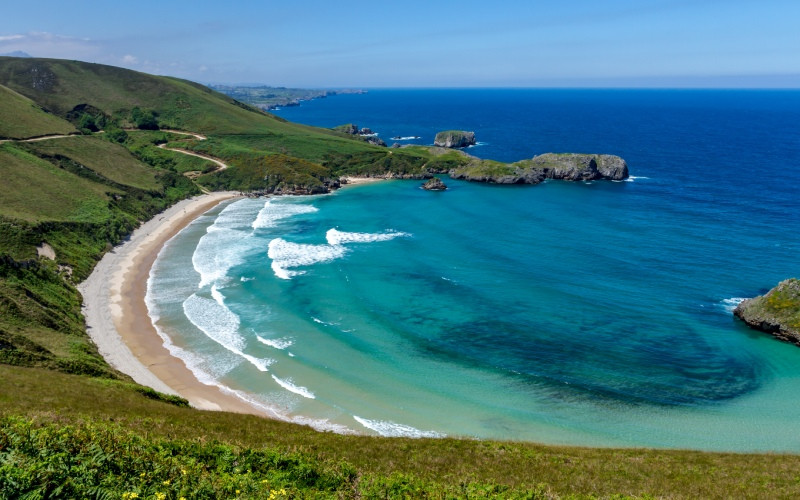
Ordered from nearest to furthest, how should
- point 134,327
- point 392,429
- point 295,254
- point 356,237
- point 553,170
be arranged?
point 392,429, point 134,327, point 295,254, point 356,237, point 553,170

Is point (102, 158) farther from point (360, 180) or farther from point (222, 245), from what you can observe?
point (360, 180)

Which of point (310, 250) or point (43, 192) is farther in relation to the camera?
point (43, 192)

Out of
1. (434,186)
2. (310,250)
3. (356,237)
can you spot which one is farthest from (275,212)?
(434,186)

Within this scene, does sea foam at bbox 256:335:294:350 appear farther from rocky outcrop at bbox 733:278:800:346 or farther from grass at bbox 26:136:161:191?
grass at bbox 26:136:161:191

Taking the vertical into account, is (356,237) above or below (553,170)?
below

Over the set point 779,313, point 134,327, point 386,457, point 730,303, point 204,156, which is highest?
point 204,156

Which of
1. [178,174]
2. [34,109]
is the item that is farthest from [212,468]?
[34,109]

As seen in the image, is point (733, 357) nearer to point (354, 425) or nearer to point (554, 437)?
point (554, 437)
